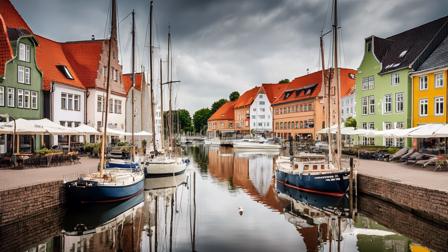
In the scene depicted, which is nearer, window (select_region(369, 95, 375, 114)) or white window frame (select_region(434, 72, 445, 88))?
white window frame (select_region(434, 72, 445, 88))

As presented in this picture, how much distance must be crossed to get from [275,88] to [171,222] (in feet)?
258

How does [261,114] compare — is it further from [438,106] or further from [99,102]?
[438,106]

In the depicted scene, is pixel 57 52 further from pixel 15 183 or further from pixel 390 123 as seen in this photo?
pixel 390 123

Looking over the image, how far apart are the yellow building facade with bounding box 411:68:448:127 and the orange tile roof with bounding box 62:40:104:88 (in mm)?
33349

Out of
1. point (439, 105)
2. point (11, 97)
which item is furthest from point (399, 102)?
point (11, 97)

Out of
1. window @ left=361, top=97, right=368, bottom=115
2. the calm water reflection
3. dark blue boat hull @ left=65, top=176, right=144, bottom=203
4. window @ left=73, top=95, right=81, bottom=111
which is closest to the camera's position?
the calm water reflection

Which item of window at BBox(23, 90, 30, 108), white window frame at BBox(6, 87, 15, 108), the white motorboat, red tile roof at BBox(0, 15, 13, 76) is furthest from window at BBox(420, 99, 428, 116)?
red tile roof at BBox(0, 15, 13, 76)

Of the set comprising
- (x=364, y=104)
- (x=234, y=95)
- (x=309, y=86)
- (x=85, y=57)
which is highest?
(x=234, y=95)

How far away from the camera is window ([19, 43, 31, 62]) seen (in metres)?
29.7

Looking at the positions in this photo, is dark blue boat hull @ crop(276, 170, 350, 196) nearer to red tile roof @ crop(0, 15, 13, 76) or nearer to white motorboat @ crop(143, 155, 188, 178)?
white motorboat @ crop(143, 155, 188, 178)

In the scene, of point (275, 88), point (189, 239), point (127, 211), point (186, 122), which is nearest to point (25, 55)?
point (127, 211)

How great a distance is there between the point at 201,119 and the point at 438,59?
11708cm

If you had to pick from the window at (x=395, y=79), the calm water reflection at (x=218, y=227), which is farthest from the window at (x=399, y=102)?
the calm water reflection at (x=218, y=227)

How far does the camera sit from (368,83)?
148ft
